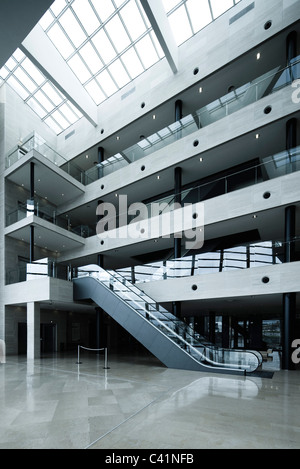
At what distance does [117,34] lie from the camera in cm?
2006

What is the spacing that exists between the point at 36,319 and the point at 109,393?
1055 cm

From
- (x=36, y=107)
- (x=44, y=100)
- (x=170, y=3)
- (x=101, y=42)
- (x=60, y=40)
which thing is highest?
(x=170, y=3)

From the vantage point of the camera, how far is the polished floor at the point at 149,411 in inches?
197

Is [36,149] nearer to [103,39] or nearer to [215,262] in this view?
[103,39]

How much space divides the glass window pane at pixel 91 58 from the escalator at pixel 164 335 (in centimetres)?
1577

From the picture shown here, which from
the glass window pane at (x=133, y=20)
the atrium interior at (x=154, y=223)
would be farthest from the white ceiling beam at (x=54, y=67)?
the glass window pane at (x=133, y=20)

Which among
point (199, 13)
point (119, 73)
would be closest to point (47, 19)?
point (119, 73)

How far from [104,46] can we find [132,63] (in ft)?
7.24

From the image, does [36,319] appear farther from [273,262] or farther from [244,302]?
[273,262]

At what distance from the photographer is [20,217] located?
20.1m

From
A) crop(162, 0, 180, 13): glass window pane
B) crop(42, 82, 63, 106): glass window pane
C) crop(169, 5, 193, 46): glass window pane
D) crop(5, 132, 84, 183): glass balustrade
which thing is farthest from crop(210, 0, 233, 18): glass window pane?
crop(5, 132, 84, 183): glass balustrade

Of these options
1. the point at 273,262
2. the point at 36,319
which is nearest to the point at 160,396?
the point at 273,262

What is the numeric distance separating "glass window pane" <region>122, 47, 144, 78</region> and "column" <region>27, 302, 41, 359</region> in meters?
17.7

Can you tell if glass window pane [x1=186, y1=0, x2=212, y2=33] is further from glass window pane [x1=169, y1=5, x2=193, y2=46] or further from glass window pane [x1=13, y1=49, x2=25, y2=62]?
glass window pane [x1=13, y1=49, x2=25, y2=62]
